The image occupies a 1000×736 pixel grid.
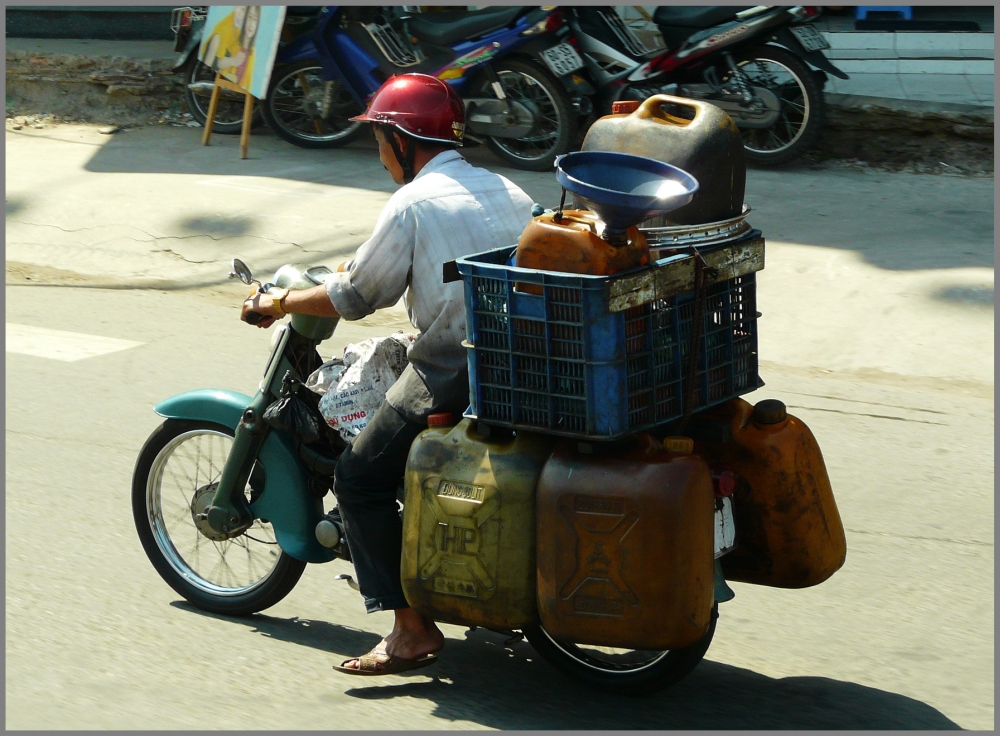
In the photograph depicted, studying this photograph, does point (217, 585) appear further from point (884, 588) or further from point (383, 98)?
point (884, 588)

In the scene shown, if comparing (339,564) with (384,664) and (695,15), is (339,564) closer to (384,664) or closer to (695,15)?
(384,664)

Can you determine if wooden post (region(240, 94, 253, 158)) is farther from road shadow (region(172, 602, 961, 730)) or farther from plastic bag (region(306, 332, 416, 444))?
road shadow (region(172, 602, 961, 730))

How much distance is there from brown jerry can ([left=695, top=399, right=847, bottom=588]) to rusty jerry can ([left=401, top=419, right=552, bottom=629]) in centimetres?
56

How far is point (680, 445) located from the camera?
310cm

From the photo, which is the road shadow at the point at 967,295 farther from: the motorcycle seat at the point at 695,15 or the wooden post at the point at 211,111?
the wooden post at the point at 211,111

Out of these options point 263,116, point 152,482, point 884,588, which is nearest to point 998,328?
point 884,588

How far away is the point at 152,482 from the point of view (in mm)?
4246

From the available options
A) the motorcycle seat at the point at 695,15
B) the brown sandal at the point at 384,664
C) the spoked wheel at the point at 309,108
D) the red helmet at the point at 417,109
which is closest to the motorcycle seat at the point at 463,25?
the spoked wheel at the point at 309,108

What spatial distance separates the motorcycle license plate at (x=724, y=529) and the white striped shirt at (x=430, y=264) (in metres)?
0.76

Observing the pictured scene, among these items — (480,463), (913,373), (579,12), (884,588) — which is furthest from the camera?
(579,12)

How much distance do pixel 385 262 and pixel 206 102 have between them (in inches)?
358

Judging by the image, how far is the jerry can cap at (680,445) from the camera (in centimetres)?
310

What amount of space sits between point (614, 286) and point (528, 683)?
1.35 m

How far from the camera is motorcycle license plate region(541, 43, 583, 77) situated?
9781mm
